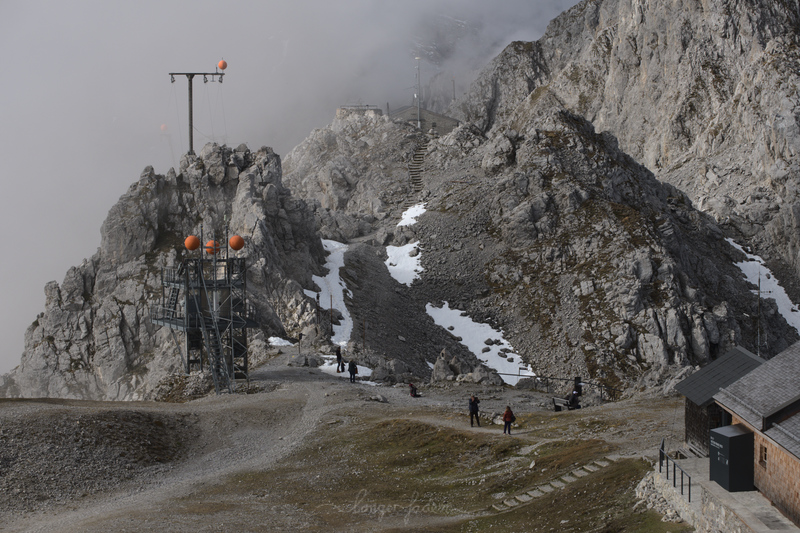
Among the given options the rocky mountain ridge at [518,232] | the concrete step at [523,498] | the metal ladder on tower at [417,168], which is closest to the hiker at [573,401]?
the rocky mountain ridge at [518,232]

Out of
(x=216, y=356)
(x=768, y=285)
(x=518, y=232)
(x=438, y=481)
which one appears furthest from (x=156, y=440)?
(x=768, y=285)

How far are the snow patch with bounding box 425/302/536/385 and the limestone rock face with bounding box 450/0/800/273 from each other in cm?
4476

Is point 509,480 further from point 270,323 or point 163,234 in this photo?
point 163,234

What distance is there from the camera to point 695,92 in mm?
127438

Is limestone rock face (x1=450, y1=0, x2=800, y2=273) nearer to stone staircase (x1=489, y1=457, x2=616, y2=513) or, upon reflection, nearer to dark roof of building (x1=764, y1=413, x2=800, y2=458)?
stone staircase (x1=489, y1=457, x2=616, y2=513)

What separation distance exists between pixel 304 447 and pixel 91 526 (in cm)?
1278

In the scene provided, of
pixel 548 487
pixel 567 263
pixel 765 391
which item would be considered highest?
pixel 567 263

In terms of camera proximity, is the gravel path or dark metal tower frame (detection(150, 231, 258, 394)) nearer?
the gravel path

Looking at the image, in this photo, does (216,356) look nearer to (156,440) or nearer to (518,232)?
(156,440)

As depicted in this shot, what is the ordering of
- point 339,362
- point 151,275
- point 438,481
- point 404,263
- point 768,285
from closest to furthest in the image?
point 438,481, point 339,362, point 151,275, point 404,263, point 768,285

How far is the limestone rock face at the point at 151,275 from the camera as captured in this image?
2440 inches

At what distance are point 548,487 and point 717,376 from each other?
686cm

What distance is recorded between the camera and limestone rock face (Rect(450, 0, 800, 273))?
104 m

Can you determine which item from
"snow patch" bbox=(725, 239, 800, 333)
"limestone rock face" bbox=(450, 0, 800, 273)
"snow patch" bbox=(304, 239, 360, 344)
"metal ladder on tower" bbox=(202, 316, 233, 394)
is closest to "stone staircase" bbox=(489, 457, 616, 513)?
"metal ladder on tower" bbox=(202, 316, 233, 394)
